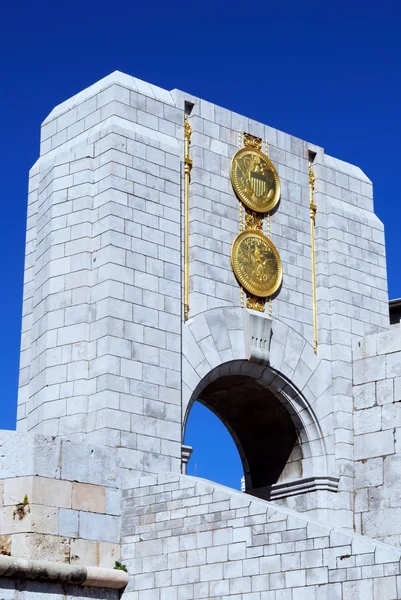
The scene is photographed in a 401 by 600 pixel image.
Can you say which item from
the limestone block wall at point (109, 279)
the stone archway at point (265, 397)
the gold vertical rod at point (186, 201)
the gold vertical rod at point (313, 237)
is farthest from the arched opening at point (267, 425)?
the limestone block wall at point (109, 279)

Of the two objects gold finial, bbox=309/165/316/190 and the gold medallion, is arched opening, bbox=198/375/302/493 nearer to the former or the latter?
the gold medallion

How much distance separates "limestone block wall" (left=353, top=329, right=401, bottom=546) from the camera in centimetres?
1794

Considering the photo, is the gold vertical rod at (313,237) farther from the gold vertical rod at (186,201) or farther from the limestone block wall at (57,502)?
the limestone block wall at (57,502)

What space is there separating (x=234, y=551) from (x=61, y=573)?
2230 millimetres

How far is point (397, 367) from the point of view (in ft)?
60.8

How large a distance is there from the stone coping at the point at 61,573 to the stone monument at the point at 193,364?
1.0 inches

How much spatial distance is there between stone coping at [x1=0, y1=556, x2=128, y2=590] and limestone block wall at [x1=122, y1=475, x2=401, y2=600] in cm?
30

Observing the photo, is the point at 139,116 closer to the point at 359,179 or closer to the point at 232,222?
the point at 232,222

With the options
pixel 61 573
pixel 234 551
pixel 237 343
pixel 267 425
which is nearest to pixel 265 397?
pixel 267 425

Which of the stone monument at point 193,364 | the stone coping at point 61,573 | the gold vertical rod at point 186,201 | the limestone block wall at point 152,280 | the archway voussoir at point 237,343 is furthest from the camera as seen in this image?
the archway voussoir at point 237,343

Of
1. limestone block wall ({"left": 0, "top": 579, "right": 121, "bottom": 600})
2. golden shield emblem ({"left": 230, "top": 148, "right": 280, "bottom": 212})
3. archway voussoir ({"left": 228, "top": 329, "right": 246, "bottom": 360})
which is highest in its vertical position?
golden shield emblem ({"left": 230, "top": 148, "right": 280, "bottom": 212})

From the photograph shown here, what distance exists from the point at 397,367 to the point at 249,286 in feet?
9.09

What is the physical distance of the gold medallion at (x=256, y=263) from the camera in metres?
18.7

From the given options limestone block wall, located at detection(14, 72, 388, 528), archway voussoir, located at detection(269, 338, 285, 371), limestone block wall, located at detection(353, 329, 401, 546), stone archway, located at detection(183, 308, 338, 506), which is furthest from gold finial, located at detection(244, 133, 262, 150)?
limestone block wall, located at detection(353, 329, 401, 546)
